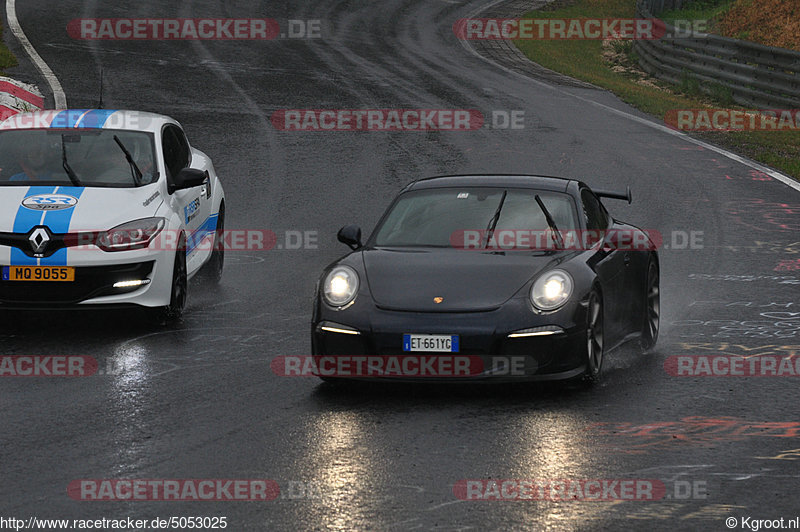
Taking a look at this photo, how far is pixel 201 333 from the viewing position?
34.9ft

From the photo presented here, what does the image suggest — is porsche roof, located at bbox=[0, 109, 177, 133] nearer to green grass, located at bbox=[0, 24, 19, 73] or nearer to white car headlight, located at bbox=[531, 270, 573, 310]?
white car headlight, located at bbox=[531, 270, 573, 310]

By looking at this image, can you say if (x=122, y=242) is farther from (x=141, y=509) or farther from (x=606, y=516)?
(x=606, y=516)

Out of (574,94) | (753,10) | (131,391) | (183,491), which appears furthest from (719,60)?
(183,491)

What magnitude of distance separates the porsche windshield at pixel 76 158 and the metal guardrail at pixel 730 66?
15.3 meters

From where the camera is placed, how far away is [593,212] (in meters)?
10.3

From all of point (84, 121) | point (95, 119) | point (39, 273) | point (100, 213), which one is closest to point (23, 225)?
point (39, 273)

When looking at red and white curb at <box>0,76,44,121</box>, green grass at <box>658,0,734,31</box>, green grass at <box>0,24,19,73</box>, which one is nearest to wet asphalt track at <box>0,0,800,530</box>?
red and white curb at <box>0,76,44,121</box>

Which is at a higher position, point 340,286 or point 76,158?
point 76,158

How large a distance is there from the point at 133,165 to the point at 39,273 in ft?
5.72

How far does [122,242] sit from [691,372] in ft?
14.2

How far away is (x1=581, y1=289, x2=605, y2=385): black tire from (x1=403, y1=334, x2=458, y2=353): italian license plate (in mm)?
846

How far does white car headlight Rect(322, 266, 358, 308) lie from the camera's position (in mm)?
8805

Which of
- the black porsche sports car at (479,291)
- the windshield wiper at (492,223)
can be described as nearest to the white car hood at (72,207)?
the black porsche sports car at (479,291)

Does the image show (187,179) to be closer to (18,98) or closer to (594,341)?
(594,341)
